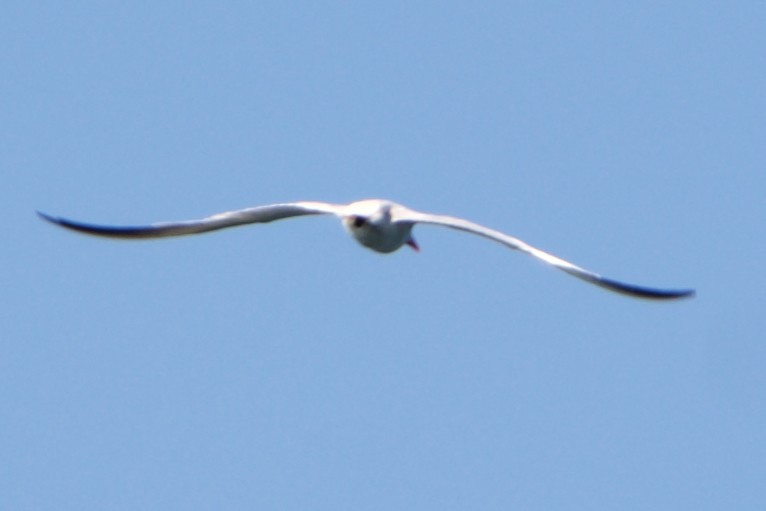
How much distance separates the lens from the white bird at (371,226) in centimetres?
2028

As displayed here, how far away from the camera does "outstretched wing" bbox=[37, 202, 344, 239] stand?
842 inches

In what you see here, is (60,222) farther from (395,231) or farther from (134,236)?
(395,231)

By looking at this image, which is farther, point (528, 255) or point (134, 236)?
point (134, 236)

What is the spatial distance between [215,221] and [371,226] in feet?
7.72

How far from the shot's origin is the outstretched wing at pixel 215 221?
2139 centimetres

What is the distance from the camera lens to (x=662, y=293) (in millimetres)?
19781

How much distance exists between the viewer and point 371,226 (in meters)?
20.8

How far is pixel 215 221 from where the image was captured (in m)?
22.4

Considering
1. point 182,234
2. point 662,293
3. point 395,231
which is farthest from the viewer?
point 182,234

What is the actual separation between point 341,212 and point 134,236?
2793mm

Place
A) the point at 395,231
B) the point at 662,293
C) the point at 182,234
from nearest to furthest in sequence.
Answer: the point at 662,293, the point at 395,231, the point at 182,234

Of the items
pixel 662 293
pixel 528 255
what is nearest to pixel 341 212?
pixel 528 255

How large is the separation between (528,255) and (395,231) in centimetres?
168

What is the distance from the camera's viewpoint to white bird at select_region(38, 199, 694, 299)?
66.5 feet
